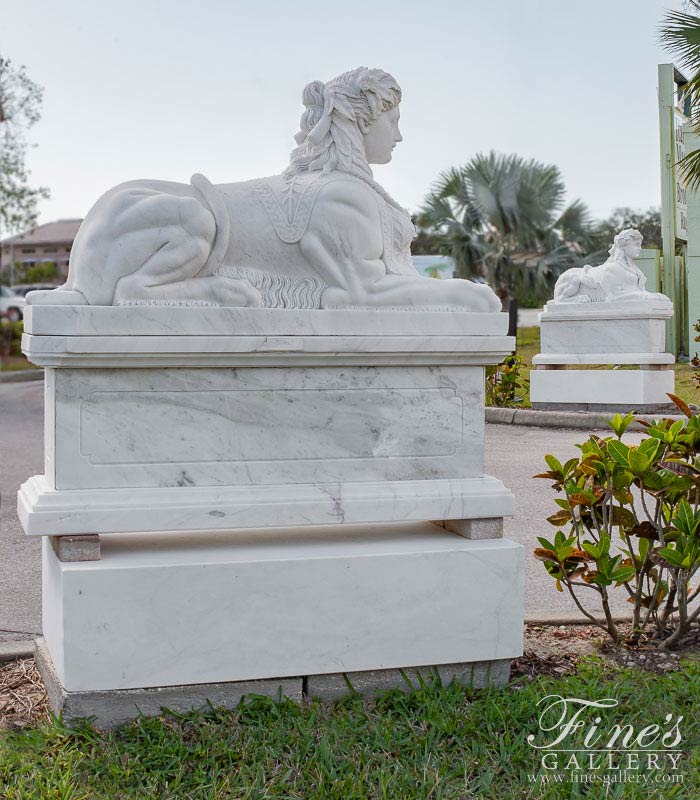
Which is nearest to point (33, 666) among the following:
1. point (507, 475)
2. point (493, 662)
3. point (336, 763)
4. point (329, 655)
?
point (329, 655)

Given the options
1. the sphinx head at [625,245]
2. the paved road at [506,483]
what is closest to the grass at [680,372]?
the sphinx head at [625,245]

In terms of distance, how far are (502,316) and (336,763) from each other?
1.57 metres

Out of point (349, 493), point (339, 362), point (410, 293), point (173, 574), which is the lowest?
point (173, 574)

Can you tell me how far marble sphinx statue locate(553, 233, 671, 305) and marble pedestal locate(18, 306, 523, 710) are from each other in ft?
31.4

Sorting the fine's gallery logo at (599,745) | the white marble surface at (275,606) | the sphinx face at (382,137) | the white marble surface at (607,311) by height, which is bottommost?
the fine's gallery logo at (599,745)

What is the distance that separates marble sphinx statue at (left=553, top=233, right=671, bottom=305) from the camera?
1252cm

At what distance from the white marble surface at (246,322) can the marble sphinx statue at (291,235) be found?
85mm

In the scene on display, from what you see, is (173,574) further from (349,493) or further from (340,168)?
(340,168)

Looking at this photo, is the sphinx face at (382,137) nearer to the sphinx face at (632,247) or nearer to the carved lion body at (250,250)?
the carved lion body at (250,250)

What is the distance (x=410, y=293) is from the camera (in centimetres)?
341

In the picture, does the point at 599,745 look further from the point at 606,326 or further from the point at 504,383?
the point at 606,326

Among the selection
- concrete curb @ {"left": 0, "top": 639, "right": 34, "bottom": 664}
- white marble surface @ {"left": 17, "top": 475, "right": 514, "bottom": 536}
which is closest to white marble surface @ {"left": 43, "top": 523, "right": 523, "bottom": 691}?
white marble surface @ {"left": 17, "top": 475, "right": 514, "bottom": 536}

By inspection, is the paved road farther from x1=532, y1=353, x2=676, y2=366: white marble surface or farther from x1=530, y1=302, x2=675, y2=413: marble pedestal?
x1=532, y1=353, x2=676, y2=366: white marble surface

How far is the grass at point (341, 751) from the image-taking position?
264 cm
